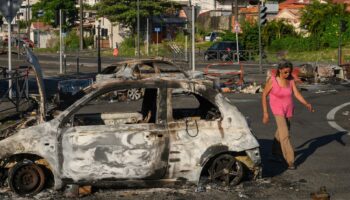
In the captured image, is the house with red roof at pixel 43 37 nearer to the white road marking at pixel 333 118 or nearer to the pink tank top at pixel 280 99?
the white road marking at pixel 333 118

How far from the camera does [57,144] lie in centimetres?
701

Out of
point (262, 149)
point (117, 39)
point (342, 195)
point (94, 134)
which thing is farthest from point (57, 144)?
point (117, 39)

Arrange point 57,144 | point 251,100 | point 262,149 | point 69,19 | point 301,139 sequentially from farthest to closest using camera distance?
1. point 69,19
2. point 251,100
3. point 301,139
4. point 262,149
5. point 57,144

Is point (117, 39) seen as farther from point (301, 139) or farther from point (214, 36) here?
point (301, 139)

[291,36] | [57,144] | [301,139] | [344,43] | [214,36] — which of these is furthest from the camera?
[214,36]

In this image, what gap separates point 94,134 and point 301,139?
5556 mm

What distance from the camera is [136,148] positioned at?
7094 millimetres

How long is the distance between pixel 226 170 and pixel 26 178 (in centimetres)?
234

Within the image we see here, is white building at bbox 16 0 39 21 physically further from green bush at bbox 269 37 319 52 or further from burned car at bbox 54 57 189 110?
burned car at bbox 54 57 189 110

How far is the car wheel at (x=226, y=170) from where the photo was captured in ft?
24.5

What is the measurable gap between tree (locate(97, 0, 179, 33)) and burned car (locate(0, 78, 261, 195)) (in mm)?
57215

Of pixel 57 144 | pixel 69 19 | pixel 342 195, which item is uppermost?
pixel 69 19

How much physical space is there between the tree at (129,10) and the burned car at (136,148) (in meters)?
57.2

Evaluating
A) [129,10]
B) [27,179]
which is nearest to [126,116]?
[27,179]
